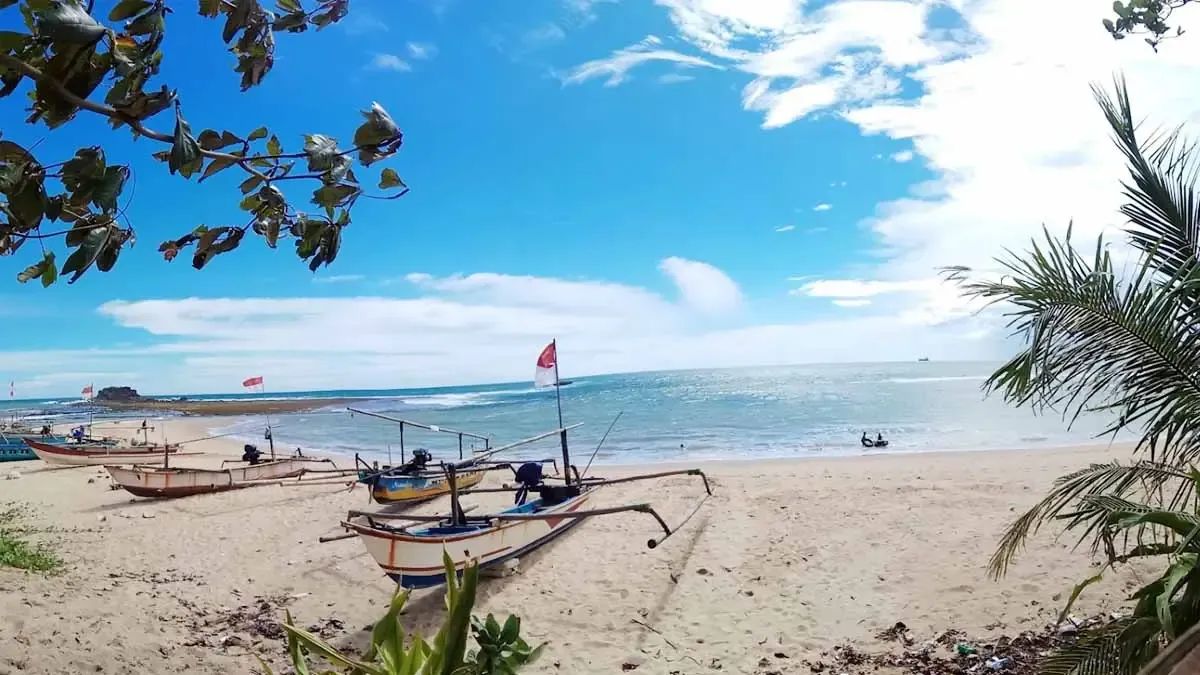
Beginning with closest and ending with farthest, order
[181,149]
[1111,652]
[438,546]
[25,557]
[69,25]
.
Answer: [69,25]
[181,149]
[1111,652]
[438,546]
[25,557]

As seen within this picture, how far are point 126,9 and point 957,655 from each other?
5597mm

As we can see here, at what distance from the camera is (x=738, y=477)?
14.1 meters

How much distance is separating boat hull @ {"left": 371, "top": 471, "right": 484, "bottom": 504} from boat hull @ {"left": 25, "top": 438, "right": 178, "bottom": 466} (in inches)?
461

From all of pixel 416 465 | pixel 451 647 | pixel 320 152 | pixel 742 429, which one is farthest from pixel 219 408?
pixel 320 152

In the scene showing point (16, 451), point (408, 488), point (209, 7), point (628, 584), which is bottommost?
point (628, 584)

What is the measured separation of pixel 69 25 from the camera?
129 cm

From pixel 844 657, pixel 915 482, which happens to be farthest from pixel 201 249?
pixel 915 482

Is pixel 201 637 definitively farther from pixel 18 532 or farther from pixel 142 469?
pixel 142 469

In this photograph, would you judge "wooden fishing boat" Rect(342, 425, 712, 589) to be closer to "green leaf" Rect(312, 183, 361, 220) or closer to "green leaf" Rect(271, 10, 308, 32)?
"green leaf" Rect(312, 183, 361, 220)

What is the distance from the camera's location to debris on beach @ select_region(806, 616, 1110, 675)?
4391 mm

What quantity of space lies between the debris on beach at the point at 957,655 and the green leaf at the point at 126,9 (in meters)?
5.16

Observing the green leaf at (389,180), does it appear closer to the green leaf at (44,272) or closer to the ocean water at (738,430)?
the green leaf at (44,272)

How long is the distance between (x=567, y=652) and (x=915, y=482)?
8.77 metres

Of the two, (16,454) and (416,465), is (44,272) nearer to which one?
(416,465)
